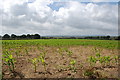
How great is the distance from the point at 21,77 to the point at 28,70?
2.31 ft

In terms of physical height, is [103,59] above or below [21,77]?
above

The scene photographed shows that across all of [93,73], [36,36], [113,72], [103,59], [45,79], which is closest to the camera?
[45,79]

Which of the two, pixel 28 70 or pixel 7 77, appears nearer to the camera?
pixel 7 77

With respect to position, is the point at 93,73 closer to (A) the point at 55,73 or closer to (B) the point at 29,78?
(A) the point at 55,73

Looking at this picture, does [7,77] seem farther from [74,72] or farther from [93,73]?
[93,73]

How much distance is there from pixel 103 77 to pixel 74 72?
3.73 ft

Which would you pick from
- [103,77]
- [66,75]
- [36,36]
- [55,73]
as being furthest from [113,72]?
[36,36]

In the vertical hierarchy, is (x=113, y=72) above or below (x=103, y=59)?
below

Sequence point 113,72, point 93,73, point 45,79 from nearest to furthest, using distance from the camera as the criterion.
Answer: point 45,79 < point 93,73 < point 113,72

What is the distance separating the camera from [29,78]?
4637 mm

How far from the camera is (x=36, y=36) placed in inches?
1914

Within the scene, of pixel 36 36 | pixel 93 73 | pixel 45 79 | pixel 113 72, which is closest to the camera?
pixel 45 79

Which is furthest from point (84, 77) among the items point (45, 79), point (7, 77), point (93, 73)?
point (7, 77)

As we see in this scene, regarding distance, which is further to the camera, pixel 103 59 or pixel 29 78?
→ pixel 103 59
